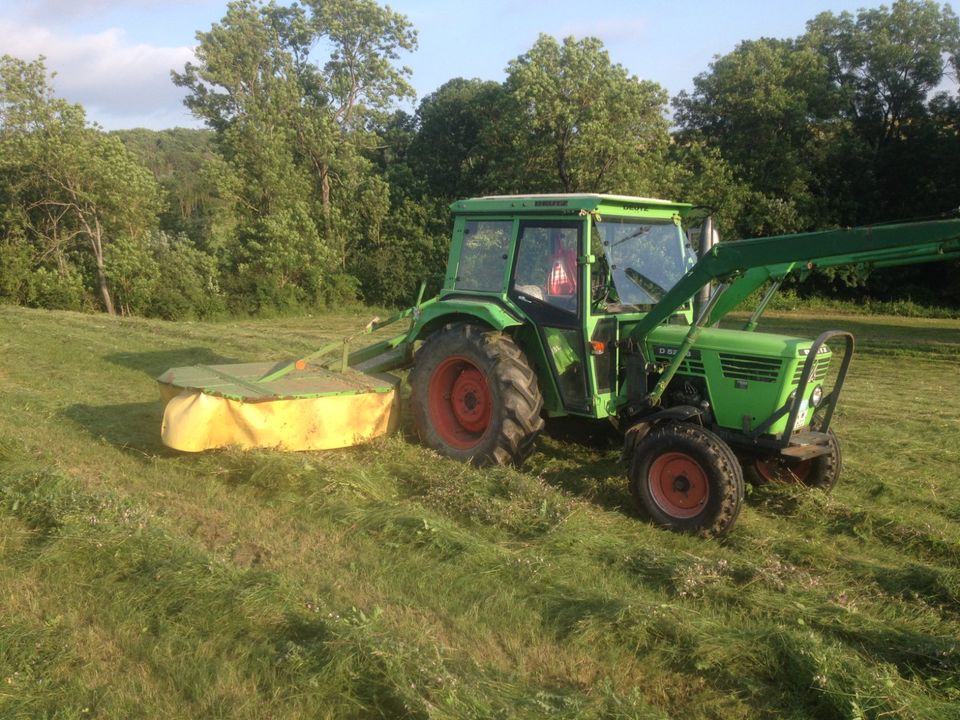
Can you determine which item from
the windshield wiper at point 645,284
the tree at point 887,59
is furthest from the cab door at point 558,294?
the tree at point 887,59

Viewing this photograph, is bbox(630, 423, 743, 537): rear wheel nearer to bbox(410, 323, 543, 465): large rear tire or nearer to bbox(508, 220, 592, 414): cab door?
bbox(508, 220, 592, 414): cab door

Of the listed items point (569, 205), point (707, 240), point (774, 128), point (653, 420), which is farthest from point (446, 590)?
point (774, 128)

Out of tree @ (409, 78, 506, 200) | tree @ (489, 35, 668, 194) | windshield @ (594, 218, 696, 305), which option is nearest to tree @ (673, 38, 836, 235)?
tree @ (489, 35, 668, 194)

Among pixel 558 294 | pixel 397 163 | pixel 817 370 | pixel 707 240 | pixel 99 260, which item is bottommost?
pixel 817 370

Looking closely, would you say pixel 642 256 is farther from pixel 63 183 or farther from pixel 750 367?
pixel 63 183

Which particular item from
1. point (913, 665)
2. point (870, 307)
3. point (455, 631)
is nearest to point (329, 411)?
point (455, 631)

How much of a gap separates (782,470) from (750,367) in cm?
101

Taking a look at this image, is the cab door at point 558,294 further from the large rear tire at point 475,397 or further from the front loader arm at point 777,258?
the front loader arm at point 777,258

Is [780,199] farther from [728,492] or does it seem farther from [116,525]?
[116,525]

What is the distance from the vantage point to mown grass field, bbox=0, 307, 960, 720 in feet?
10.7

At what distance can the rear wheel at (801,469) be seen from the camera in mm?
5844

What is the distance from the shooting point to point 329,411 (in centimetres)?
659

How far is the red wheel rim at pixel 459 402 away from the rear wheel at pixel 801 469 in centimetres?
210

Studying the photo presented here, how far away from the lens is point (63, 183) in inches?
872
